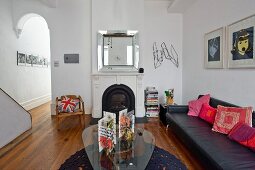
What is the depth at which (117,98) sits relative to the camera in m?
4.77

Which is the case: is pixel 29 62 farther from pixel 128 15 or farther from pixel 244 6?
pixel 244 6

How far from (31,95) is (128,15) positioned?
3876 millimetres

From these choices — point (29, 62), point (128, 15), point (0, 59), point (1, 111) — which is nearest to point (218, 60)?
point (128, 15)

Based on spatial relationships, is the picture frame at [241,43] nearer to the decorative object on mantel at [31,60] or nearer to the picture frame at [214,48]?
the picture frame at [214,48]

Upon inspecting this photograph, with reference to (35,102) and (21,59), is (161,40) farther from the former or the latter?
(35,102)

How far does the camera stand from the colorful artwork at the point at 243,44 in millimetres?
2574

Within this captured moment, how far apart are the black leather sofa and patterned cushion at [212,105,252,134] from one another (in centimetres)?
8

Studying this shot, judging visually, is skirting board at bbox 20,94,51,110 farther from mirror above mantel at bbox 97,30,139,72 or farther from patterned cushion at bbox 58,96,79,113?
mirror above mantel at bbox 97,30,139,72

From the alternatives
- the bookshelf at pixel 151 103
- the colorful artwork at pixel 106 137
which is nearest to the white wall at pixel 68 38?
the bookshelf at pixel 151 103

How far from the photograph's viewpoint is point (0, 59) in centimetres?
462

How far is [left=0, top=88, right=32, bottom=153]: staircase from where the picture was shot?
3.10 meters

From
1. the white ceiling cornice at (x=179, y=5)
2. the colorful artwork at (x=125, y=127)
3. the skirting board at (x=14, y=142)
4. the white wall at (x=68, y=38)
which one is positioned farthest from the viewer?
the white wall at (x=68, y=38)

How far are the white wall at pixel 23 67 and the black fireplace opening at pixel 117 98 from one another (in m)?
2.54

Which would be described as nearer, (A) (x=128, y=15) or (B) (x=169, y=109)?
(B) (x=169, y=109)
